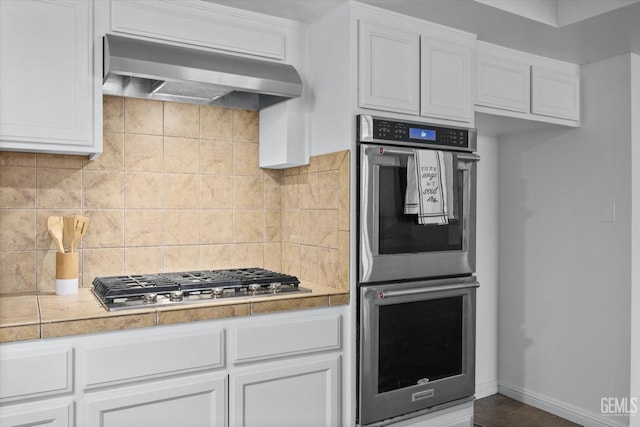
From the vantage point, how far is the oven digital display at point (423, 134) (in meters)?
2.59

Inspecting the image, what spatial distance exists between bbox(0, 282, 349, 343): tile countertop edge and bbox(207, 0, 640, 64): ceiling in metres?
1.32

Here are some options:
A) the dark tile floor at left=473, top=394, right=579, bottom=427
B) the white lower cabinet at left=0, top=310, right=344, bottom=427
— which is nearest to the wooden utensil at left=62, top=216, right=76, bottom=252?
the white lower cabinet at left=0, top=310, right=344, bottom=427

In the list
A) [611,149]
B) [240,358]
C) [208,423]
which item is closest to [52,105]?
[240,358]

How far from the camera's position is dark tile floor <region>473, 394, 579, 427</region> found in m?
3.35

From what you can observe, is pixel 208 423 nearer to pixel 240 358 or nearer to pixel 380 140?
pixel 240 358

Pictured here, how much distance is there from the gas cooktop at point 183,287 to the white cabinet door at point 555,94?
1906mm

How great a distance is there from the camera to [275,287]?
7.84 ft

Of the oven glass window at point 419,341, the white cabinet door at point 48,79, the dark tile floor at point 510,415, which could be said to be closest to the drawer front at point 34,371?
the white cabinet door at point 48,79

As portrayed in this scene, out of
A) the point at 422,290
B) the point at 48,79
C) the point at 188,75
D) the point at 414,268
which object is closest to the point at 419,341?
the point at 422,290

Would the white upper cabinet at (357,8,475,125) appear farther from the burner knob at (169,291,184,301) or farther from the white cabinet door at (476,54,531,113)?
the burner knob at (169,291,184,301)

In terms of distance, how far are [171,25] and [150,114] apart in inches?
19.5

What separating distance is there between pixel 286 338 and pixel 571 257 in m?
2.09

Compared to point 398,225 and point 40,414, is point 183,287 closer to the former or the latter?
point 40,414

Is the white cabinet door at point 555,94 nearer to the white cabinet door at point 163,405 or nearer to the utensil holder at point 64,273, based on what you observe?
the white cabinet door at point 163,405
